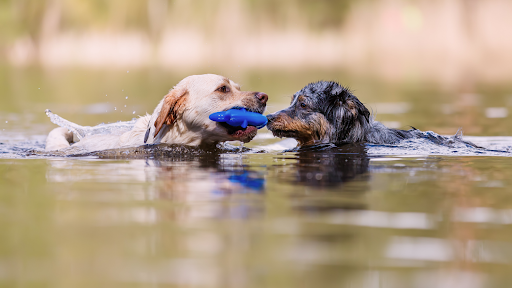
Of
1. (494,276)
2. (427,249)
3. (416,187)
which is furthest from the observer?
(416,187)

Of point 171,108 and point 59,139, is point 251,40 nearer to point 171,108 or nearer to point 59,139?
point 59,139

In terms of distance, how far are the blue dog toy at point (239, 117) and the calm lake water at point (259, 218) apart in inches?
20.6

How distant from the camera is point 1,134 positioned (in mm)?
12836

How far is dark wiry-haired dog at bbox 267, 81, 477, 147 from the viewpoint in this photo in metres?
9.53

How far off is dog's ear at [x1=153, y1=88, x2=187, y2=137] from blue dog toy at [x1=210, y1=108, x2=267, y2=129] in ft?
1.62

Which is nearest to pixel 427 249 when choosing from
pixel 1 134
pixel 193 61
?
pixel 1 134

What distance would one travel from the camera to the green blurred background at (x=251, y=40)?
121 feet

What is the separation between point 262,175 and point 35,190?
8.05 feet

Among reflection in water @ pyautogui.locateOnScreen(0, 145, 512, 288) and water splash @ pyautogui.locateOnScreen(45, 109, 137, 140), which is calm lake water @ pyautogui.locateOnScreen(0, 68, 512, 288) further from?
water splash @ pyautogui.locateOnScreen(45, 109, 137, 140)

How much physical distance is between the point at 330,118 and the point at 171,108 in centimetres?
257

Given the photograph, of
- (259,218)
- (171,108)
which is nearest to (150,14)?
(171,108)

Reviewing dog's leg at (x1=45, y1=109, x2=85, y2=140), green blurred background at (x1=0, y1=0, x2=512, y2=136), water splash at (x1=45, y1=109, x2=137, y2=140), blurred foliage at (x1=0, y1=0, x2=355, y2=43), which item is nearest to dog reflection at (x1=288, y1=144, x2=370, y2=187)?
water splash at (x1=45, y1=109, x2=137, y2=140)

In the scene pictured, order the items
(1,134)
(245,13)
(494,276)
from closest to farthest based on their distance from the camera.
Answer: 1. (494,276)
2. (1,134)
3. (245,13)

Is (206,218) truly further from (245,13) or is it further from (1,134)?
(245,13)
